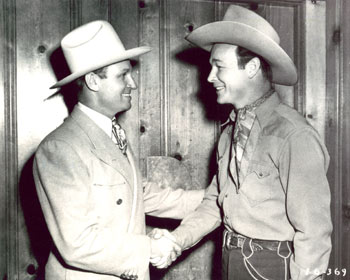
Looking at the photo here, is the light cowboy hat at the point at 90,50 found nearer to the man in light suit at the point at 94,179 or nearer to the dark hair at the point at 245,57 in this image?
the man in light suit at the point at 94,179

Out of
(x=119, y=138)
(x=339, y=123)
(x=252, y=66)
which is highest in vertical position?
(x=252, y=66)

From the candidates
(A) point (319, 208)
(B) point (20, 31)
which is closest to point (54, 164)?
(B) point (20, 31)

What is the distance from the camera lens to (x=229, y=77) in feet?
8.00

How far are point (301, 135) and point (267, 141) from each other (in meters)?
0.19

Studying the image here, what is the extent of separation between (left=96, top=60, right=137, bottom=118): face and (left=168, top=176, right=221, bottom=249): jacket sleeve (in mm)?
851

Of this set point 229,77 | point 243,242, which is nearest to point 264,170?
point 243,242

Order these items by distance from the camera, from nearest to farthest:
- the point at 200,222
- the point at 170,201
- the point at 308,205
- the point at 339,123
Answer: the point at 308,205 → the point at 200,222 → the point at 170,201 → the point at 339,123

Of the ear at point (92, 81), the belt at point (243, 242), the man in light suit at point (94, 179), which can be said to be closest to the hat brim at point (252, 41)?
the man in light suit at point (94, 179)

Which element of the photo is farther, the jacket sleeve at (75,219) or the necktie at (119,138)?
the necktie at (119,138)

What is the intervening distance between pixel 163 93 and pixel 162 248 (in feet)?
3.81

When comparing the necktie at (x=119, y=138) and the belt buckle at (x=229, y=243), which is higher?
the necktie at (x=119, y=138)

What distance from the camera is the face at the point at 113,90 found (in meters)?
2.46

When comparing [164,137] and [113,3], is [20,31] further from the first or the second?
[164,137]

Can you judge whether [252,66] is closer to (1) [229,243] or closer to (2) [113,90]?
(2) [113,90]
